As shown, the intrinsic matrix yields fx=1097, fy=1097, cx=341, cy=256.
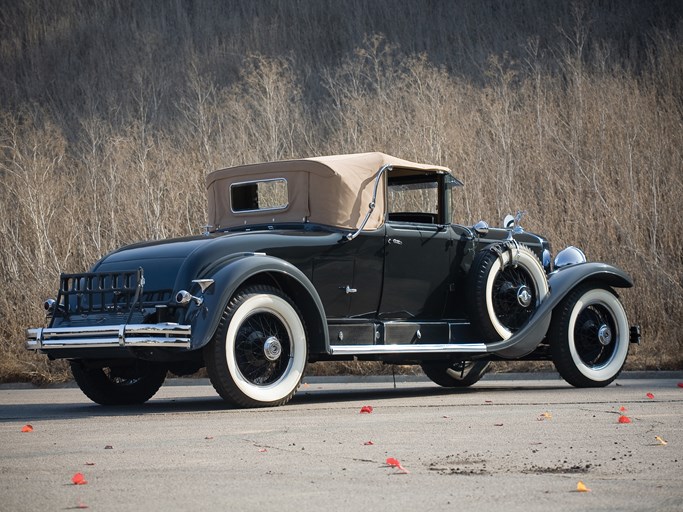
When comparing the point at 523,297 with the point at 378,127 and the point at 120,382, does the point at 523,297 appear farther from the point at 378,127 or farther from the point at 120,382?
the point at 378,127

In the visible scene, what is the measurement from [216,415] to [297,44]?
100 feet

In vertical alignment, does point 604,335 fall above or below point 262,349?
below

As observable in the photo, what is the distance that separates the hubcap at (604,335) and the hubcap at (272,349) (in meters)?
3.93

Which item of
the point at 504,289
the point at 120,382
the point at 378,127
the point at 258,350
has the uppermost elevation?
the point at 378,127

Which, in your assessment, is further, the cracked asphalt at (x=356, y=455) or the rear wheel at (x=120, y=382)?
the rear wheel at (x=120, y=382)

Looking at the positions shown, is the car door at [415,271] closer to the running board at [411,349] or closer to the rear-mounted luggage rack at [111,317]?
the running board at [411,349]

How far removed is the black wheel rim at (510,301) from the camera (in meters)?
11.0

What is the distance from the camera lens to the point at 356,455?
611 cm

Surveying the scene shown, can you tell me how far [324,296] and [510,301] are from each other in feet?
7.16

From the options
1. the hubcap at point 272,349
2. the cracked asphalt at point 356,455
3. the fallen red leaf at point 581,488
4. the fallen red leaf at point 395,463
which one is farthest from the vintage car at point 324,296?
the fallen red leaf at point 581,488

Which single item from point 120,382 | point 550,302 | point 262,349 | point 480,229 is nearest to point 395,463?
point 262,349

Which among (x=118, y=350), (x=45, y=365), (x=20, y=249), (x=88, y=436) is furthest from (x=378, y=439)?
(x=20, y=249)

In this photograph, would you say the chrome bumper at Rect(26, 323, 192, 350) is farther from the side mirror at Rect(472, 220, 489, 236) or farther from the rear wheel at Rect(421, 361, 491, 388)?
the rear wheel at Rect(421, 361, 491, 388)

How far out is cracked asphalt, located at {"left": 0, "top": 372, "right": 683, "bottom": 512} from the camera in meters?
4.77
